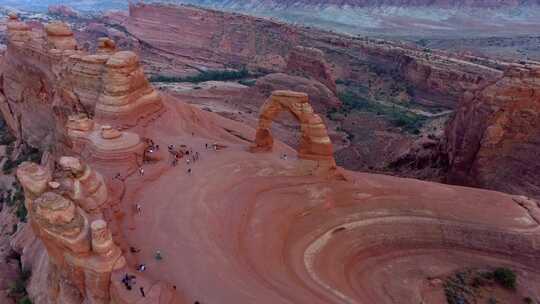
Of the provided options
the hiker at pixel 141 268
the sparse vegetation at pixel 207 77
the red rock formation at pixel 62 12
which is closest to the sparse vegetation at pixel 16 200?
the hiker at pixel 141 268

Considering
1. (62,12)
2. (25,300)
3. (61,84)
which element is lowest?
(62,12)

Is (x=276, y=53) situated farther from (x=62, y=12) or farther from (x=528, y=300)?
(x=62, y=12)

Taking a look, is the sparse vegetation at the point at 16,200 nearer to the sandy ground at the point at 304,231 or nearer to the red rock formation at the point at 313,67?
the sandy ground at the point at 304,231

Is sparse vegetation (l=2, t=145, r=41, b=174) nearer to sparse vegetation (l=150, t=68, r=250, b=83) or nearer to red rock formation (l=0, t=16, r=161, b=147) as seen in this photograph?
red rock formation (l=0, t=16, r=161, b=147)

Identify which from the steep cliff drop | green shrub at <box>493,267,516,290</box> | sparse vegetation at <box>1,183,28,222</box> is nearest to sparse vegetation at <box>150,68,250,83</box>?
the steep cliff drop

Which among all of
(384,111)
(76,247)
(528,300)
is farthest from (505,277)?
(384,111)

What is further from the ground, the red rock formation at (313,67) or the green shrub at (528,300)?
the red rock formation at (313,67)

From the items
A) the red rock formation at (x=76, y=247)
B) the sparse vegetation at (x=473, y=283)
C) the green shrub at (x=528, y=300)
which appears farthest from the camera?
the sparse vegetation at (x=473, y=283)

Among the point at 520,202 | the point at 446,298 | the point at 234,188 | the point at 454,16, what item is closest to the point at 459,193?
the point at 520,202
